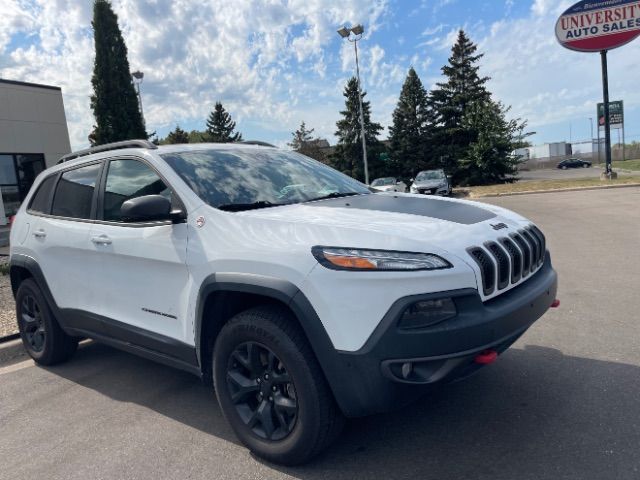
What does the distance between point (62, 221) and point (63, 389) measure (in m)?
1.36

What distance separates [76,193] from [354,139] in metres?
45.7

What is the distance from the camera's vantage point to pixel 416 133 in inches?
1768

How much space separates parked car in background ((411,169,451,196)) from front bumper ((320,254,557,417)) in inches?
810

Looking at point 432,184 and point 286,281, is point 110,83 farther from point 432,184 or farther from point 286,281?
point 286,281

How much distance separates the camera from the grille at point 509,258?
2553 millimetres

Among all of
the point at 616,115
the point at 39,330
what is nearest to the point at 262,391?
the point at 39,330

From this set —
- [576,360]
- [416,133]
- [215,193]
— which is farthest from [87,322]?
[416,133]

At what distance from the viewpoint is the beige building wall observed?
17469 millimetres

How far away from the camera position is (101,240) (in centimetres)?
362

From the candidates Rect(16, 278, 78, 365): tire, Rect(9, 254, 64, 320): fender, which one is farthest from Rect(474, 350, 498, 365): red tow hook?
Rect(16, 278, 78, 365): tire

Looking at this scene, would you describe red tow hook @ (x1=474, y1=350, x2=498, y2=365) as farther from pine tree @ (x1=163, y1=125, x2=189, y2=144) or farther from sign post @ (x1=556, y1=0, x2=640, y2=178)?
pine tree @ (x1=163, y1=125, x2=189, y2=144)

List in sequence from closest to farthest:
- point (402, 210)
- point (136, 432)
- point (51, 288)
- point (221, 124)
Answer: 1. point (402, 210)
2. point (136, 432)
3. point (51, 288)
4. point (221, 124)

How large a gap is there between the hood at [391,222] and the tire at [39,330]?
255 centimetres

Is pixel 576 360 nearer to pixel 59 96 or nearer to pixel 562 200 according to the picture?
pixel 562 200
